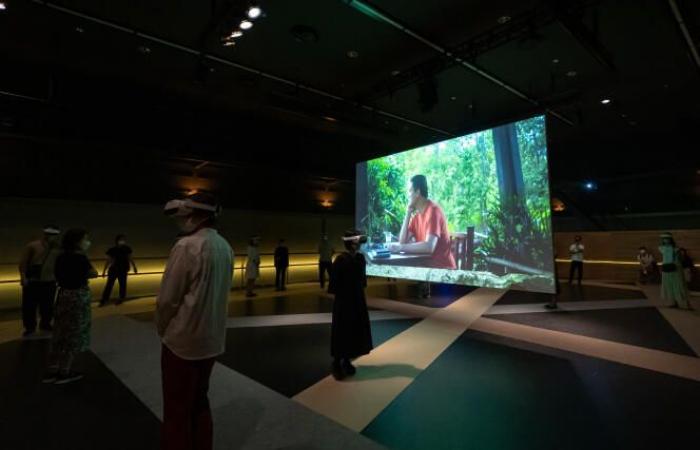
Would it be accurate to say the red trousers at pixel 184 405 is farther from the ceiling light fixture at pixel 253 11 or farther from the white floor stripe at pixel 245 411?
the ceiling light fixture at pixel 253 11

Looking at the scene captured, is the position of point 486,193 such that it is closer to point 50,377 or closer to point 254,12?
point 254,12

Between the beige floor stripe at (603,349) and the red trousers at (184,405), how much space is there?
13.7ft

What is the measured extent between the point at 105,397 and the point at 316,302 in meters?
4.77

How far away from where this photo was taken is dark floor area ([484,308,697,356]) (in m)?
4.25

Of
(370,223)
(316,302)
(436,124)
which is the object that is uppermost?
(436,124)

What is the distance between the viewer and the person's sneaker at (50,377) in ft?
10.3

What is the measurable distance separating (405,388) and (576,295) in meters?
6.91

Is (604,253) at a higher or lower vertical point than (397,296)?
higher

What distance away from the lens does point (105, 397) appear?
2.85 metres

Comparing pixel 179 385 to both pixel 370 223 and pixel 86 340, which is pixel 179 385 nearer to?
pixel 86 340

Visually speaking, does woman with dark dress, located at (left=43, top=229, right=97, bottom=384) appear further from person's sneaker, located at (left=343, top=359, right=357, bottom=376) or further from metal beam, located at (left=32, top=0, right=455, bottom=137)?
metal beam, located at (left=32, top=0, right=455, bottom=137)

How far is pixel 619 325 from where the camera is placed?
16.7 feet

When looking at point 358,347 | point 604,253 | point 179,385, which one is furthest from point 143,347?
point 604,253

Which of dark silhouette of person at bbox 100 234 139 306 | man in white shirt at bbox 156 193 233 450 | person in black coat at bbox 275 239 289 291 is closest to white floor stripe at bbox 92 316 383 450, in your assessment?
man in white shirt at bbox 156 193 233 450
